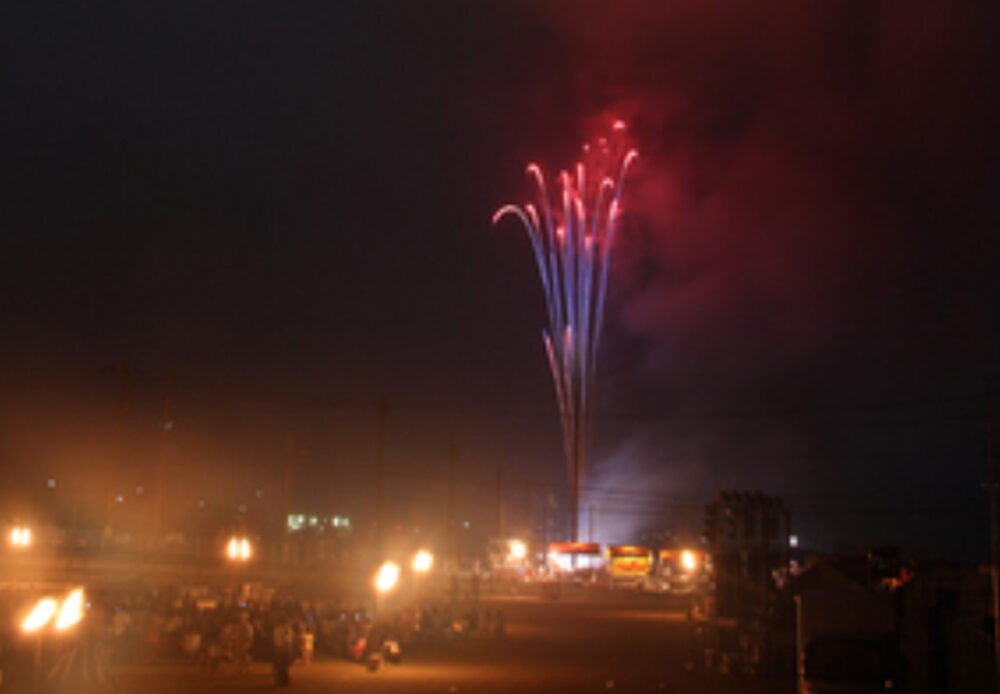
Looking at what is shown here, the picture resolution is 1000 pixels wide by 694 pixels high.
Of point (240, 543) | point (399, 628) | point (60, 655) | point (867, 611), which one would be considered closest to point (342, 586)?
point (240, 543)

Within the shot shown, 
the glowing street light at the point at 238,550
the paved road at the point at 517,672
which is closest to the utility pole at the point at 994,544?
the paved road at the point at 517,672

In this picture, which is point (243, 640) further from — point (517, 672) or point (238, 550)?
point (238, 550)

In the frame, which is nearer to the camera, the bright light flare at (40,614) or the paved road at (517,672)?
the bright light flare at (40,614)

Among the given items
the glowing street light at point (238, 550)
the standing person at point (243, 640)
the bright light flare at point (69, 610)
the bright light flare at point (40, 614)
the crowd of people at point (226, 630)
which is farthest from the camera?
the glowing street light at point (238, 550)

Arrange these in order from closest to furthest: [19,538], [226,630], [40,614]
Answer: [40,614] < [226,630] < [19,538]

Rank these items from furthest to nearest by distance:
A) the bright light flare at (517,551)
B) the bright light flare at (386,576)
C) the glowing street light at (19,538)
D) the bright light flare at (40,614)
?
the bright light flare at (517,551) → the glowing street light at (19,538) → the bright light flare at (386,576) → the bright light flare at (40,614)

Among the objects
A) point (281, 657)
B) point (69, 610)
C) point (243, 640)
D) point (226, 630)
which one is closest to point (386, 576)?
point (243, 640)

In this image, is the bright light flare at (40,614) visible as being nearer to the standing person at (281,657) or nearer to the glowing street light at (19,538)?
the standing person at (281,657)

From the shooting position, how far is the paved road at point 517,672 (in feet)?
76.7

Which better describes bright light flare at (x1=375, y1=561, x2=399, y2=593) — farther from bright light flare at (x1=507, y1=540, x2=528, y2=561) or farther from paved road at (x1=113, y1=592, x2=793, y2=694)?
bright light flare at (x1=507, y1=540, x2=528, y2=561)

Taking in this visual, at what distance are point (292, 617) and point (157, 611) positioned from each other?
3.55m

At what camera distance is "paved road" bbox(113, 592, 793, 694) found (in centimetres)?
2339

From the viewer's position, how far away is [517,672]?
1064 inches

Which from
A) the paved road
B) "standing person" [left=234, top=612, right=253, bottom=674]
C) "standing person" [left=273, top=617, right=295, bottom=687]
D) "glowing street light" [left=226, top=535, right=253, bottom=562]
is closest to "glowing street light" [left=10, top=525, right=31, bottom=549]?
"glowing street light" [left=226, top=535, right=253, bottom=562]
